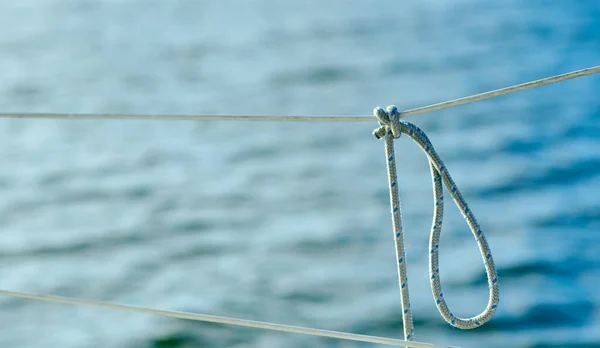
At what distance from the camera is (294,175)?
14.1 ft

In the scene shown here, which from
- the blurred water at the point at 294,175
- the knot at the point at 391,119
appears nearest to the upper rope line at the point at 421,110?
the knot at the point at 391,119

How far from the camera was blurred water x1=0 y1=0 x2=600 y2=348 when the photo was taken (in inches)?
124

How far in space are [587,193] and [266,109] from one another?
6.65ft

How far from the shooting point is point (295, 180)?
13.9 feet

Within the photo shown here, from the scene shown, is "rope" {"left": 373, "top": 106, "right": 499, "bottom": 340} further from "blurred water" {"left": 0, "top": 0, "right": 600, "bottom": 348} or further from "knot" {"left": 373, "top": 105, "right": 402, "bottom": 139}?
"blurred water" {"left": 0, "top": 0, "right": 600, "bottom": 348}

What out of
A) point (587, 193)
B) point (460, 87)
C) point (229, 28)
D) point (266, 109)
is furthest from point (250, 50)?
point (587, 193)

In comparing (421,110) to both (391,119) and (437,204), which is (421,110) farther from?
(437,204)

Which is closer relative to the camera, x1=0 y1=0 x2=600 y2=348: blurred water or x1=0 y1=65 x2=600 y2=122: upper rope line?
x1=0 y1=65 x2=600 y2=122: upper rope line

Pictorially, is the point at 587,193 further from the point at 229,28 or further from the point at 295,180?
the point at 229,28

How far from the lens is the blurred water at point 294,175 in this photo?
10.4 feet

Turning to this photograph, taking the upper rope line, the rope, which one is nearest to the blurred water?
the rope

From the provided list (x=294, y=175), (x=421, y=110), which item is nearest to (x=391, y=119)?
(x=421, y=110)

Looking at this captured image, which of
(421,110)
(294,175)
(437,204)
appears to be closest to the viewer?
(421,110)

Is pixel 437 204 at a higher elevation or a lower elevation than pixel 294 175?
lower
